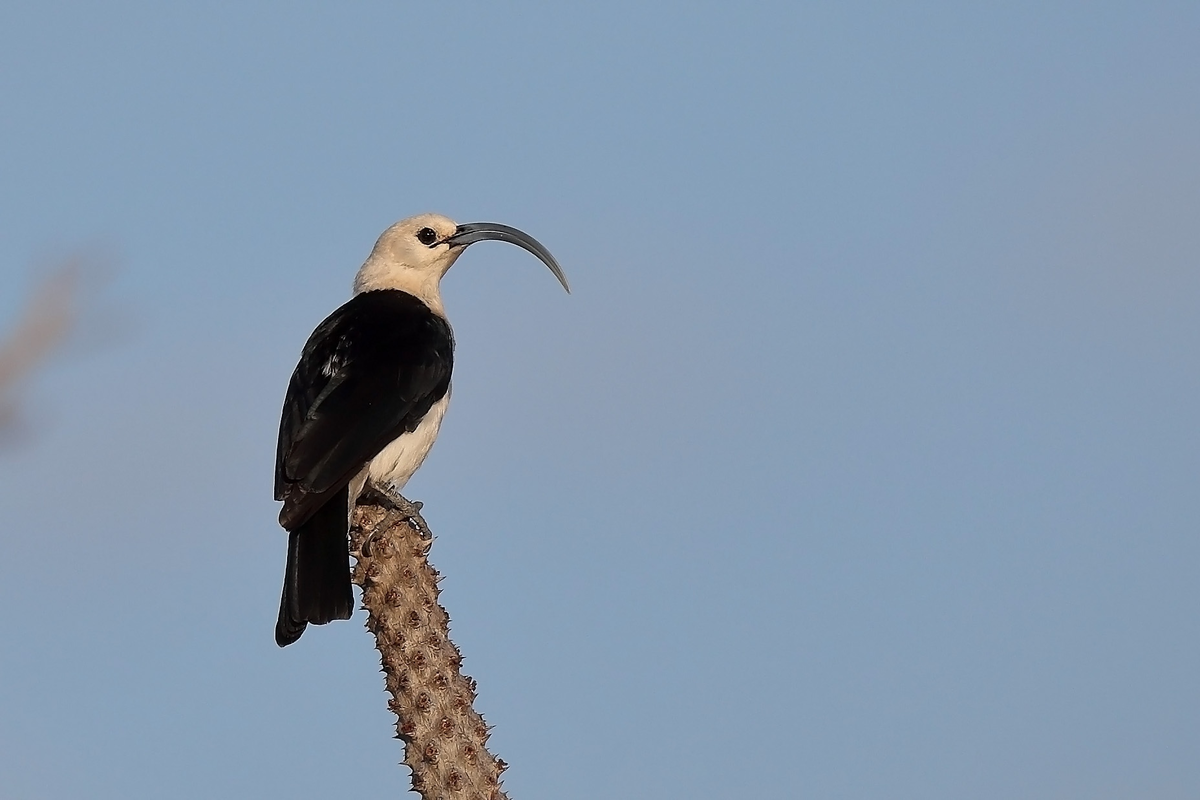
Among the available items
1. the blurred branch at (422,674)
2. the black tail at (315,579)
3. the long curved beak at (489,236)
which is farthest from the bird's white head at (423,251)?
the blurred branch at (422,674)

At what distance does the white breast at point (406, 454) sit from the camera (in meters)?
→ 7.80

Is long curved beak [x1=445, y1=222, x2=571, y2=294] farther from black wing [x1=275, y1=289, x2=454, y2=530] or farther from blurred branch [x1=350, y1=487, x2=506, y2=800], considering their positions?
blurred branch [x1=350, y1=487, x2=506, y2=800]

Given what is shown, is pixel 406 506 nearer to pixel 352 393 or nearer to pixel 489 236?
pixel 352 393

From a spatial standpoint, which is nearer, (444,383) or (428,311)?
(444,383)

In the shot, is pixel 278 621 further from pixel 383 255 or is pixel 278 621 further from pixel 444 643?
pixel 383 255

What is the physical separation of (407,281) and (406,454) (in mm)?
2099

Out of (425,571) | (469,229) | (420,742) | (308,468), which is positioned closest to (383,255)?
(469,229)

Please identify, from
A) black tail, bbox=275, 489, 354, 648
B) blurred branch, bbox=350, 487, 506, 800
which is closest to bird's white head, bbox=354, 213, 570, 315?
black tail, bbox=275, 489, 354, 648

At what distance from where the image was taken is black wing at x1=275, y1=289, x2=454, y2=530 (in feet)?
23.0

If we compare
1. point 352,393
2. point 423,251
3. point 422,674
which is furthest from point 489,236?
point 422,674

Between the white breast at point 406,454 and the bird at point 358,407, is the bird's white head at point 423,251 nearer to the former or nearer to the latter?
the bird at point 358,407

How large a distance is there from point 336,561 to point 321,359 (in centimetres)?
170

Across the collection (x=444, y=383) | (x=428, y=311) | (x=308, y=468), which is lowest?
(x=308, y=468)

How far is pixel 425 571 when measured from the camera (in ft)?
18.9
